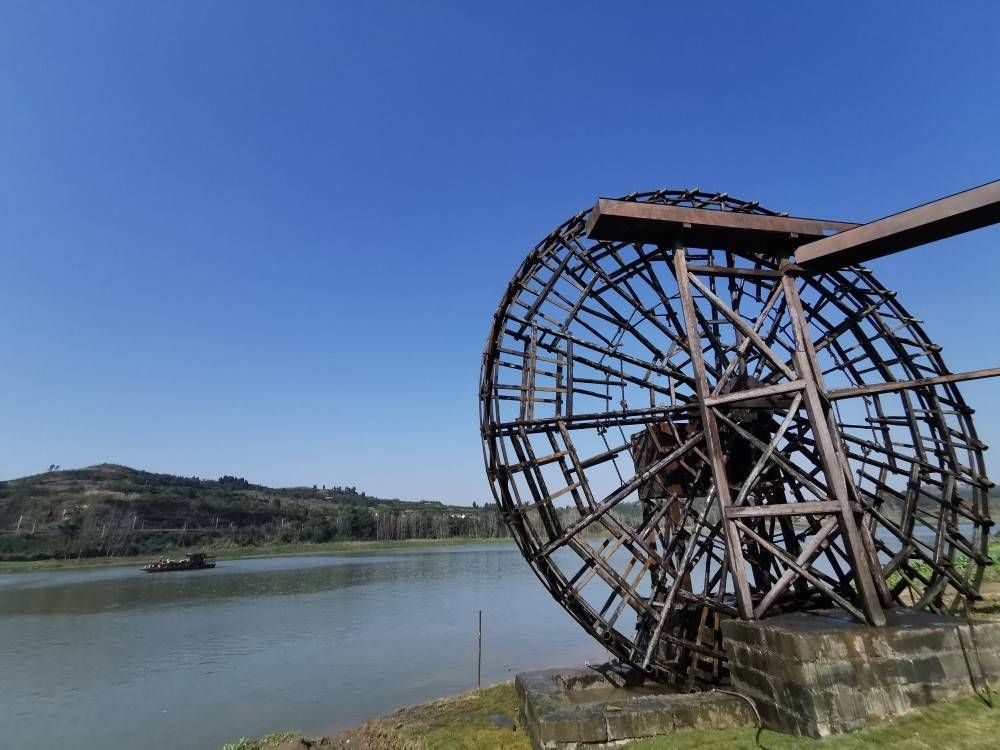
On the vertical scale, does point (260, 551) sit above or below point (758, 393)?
below

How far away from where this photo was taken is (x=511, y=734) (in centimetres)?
822

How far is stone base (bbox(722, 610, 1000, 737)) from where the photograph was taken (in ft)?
15.7

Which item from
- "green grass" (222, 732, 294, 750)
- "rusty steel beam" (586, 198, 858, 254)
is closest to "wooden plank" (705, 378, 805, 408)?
"rusty steel beam" (586, 198, 858, 254)

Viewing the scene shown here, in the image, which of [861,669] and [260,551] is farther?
[260,551]

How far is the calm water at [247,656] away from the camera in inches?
522

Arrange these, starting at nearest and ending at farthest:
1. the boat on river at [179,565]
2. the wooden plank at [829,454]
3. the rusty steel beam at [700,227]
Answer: the wooden plank at [829,454] → the rusty steel beam at [700,227] → the boat on river at [179,565]

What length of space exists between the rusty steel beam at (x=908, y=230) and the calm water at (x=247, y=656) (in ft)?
42.8

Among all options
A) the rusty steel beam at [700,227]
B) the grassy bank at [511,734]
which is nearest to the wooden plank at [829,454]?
the rusty steel beam at [700,227]

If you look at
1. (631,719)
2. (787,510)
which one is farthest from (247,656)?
(787,510)

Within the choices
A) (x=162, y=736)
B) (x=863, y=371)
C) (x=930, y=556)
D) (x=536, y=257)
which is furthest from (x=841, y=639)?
(x=162, y=736)

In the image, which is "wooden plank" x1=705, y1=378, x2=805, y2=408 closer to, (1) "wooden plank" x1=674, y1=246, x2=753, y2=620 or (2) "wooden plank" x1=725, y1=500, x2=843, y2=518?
(1) "wooden plank" x1=674, y1=246, x2=753, y2=620

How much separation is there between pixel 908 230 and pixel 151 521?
121435 mm

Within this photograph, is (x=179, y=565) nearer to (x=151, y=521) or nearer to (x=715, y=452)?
(x=151, y=521)

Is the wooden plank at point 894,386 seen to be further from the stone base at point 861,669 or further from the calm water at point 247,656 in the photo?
the calm water at point 247,656
